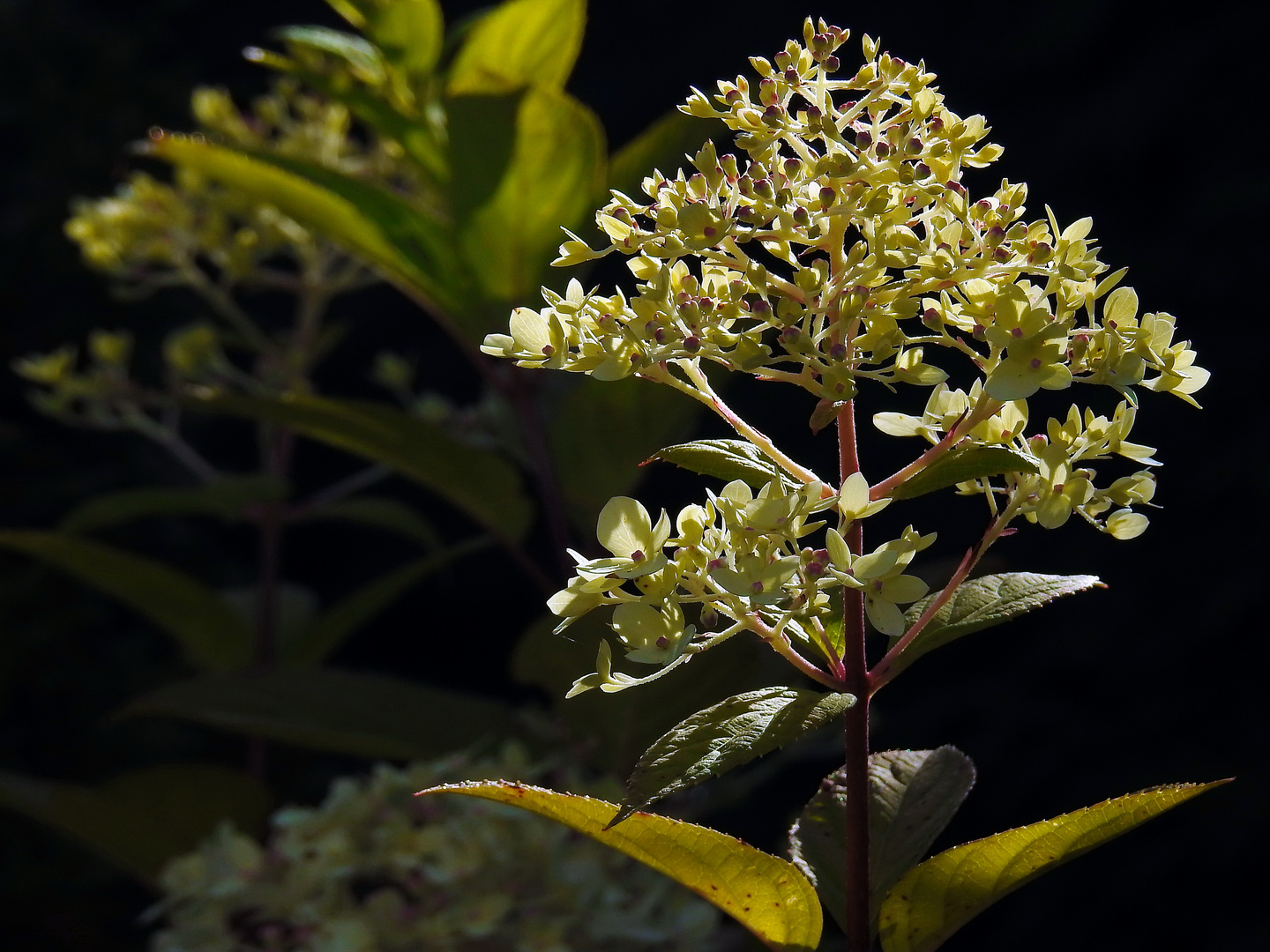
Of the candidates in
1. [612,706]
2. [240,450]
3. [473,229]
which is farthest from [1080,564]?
[240,450]

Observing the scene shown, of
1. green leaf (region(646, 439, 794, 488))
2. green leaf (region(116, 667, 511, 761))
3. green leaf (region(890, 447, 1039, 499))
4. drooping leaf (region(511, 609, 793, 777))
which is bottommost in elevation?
green leaf (region(890, 447, 1039, 499))

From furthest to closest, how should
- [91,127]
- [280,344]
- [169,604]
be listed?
[91,127] → [280,344] → [169,604]

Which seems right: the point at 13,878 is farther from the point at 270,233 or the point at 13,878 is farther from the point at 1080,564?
the point at 1080,564

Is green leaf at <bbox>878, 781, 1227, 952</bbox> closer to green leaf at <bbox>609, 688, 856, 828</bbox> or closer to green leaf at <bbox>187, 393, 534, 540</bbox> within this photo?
green leaf at <bbox>609, 688, 856, 828</bbox>

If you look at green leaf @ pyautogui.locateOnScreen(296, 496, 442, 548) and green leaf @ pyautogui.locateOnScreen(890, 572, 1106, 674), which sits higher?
green leaf @ pyautogui.locateOnScreen(296, 496, 442, 548)

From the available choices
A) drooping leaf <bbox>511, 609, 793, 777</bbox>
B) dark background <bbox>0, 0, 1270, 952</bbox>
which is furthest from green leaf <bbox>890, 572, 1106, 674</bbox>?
dark background <bbox>0, 0, 1270, 952</bbox>

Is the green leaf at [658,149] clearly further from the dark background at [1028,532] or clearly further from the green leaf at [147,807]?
the green leaf at [147,807]
